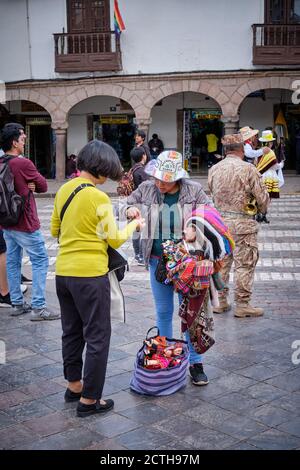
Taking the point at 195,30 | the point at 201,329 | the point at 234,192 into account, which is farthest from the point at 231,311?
the point at 195,30

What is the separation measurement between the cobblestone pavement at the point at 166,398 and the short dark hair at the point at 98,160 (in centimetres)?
165

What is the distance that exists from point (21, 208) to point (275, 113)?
18.5 m

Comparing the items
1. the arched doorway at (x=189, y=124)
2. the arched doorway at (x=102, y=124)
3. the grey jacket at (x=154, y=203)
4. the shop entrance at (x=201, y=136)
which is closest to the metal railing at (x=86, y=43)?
the arched doorway at (x=102, y=124)

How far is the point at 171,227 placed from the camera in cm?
489

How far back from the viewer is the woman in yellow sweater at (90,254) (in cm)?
415

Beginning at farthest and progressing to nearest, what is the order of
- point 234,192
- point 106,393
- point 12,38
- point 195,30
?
point 12,38, point 195,30, point 234,192, point 106,393

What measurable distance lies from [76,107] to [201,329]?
69.1 feet

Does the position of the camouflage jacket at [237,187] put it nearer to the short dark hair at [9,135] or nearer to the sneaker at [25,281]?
the short dark hair at [9,135]

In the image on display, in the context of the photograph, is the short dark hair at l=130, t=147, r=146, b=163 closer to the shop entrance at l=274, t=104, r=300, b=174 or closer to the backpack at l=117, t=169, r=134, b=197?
the backpack at l=117, t=169, r=134, b=197

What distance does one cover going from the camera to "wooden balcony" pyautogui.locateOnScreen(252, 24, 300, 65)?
20875 millimetres

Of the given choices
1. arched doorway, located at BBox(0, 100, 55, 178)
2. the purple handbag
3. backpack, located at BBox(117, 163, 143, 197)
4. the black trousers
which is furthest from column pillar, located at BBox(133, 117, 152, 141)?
the black trousers

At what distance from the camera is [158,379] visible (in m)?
4.62

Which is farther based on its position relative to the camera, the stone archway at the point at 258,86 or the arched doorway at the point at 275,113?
the arched doorway at the point at 275,113
